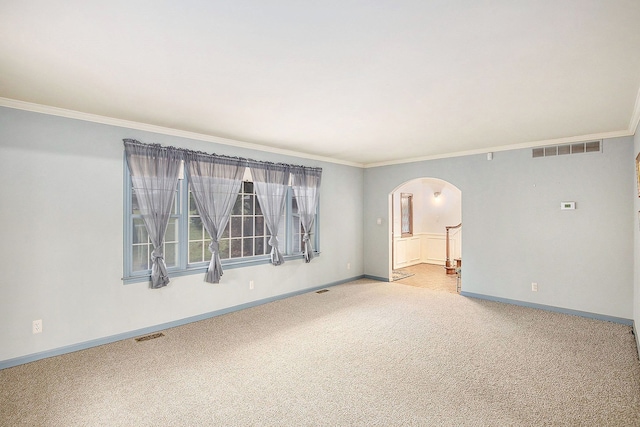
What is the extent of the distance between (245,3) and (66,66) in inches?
65.5

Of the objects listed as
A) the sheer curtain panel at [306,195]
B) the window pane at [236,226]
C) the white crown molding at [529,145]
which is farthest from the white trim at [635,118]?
the window pane at [236,226]

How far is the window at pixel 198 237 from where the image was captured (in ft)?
12.7

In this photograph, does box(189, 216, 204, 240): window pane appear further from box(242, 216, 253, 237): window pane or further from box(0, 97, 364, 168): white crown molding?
box(0, 97, 364, 168): white crown molding

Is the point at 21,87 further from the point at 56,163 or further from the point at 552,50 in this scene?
the point at 552,50

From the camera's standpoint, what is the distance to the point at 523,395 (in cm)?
259

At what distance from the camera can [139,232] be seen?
395 centimetres

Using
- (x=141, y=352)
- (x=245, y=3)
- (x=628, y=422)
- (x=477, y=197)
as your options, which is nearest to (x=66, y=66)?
(x=245, y=3)

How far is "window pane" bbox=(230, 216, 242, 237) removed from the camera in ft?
16.1

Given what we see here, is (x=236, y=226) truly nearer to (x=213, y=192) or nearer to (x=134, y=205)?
(x=213, y=192)

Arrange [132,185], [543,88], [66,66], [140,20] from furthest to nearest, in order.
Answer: [132,185] → [543,88] → [66,66] → [140,20]

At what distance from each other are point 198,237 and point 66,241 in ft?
4.83

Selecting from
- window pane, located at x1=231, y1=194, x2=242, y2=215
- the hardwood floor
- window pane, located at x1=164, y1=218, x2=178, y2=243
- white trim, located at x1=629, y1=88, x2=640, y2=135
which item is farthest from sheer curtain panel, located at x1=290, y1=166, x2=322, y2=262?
white trim, located at x1=629, y1=88, x2=640, y2=135

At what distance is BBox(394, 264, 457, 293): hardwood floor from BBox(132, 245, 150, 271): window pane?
480 centimetres

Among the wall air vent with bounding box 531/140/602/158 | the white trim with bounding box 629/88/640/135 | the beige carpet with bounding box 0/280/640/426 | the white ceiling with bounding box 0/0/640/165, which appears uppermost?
the white ceiling with bounding box 0/0/640/165
